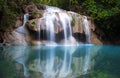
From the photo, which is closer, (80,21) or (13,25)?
(13,25)

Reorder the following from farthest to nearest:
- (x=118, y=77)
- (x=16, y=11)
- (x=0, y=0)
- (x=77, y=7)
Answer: (x=77, y=7) → (x=16, y=11) → (x=0, y=0) → (x=118, y=77)

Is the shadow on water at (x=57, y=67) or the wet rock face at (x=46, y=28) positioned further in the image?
the wet rock face at (x=46, y=28)

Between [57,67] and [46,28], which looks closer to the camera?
[57,67]

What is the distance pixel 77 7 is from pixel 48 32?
7759 mm

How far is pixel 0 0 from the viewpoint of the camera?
791 inches

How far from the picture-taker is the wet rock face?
21.3m

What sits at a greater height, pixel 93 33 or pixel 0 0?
pixel 0 0

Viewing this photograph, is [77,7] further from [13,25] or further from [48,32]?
[13,25]

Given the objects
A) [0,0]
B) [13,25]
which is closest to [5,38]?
[13,25]

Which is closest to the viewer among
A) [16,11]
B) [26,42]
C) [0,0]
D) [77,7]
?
[0,0]

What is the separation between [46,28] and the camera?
22.3 m

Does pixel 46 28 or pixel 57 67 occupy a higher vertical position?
pixel 46 28

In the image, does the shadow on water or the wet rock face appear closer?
the shadow on water

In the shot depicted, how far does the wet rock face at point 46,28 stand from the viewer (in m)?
21.3
